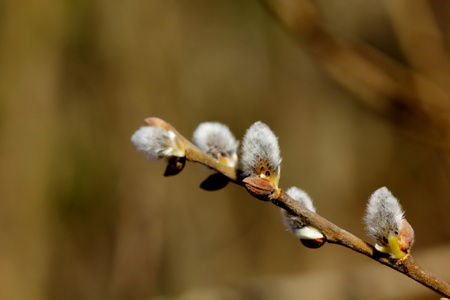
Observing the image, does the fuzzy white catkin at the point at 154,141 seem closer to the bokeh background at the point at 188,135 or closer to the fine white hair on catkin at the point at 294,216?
the fine white hair on catkin at the point at 294,216

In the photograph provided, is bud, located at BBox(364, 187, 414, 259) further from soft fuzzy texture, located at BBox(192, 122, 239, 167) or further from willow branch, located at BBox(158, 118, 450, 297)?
soft fuzzy texture, located at BBox(192, 122, 239, 167)

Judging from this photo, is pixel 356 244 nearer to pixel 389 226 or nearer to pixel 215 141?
pixel 389 226

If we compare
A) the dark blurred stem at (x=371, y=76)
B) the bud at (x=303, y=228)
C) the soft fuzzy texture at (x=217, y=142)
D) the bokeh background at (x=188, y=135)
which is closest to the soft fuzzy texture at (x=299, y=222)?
the bud at (x=303, y=228)

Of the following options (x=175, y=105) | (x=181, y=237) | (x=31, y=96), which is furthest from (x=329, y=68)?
(x=31, y=96)

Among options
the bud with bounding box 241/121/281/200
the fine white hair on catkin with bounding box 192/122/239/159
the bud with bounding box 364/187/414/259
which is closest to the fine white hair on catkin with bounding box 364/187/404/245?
the bud with bounding box 364/187/414/259

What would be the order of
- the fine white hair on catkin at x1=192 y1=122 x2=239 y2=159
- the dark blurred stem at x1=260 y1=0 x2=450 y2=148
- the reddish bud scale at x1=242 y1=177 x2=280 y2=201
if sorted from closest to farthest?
1. the reddish bud scale at x1=242 y1=177 x2=280 y2=201
2. the fine white hair on catkin at x1=192 y1=122 x2=239 y2=159
3. the dark blurred stem at x1=260 y1=0 x2=450 y2=148

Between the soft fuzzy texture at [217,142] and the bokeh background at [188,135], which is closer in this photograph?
the soft fuzzy texture at [217,142]

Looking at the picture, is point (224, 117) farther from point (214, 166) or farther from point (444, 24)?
point (214, 166)
